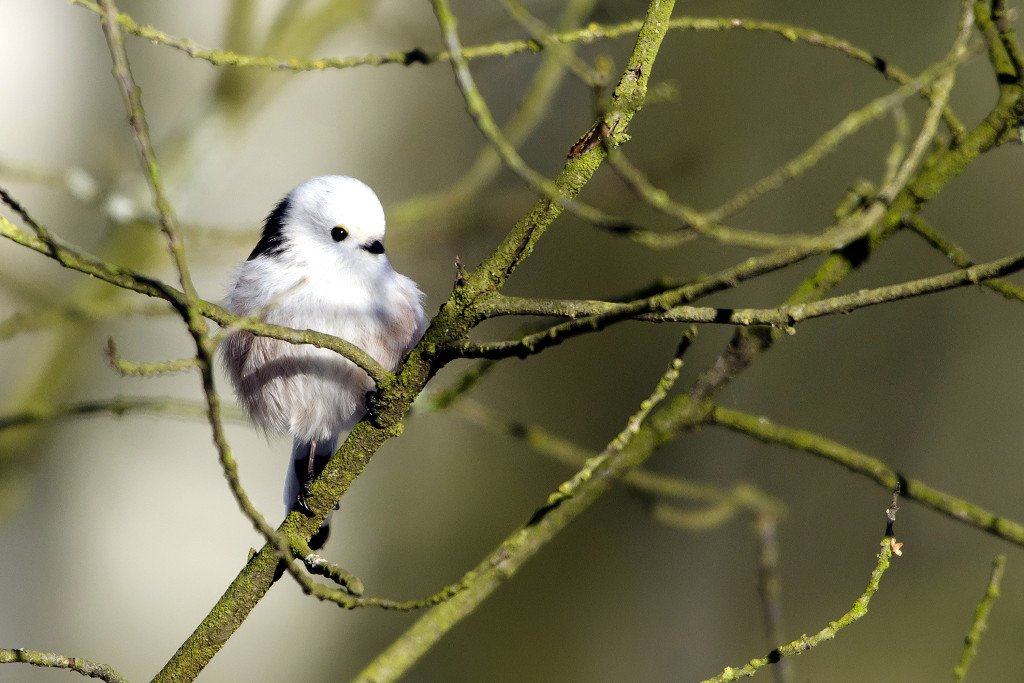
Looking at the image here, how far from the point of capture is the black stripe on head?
240 cm

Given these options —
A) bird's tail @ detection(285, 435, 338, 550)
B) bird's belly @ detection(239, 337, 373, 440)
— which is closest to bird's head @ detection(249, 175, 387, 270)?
bird's belly @ detection(239, 337, 373, 440)

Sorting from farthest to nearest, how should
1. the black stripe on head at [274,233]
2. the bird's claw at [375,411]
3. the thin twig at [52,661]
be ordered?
the black stripe on head at [274,233] → the bird's claw at [375,411] → the thin twig at [52,661]

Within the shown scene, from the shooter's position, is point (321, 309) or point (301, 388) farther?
point (301, 388)

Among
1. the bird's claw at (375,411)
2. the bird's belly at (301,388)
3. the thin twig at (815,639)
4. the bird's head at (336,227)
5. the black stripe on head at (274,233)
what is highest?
the black stripe on head at (274,233)

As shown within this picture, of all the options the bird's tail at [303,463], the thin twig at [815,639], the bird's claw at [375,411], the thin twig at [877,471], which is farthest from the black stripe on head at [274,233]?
the thin twig at [815,639]

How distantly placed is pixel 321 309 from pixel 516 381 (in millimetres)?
3959

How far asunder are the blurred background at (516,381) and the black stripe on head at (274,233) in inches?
12.5

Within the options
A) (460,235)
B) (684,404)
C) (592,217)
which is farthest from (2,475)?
(592,217)

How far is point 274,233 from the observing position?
8.11 ft

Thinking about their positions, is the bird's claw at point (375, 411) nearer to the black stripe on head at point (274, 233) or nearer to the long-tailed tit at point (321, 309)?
the long-tailed tit at point (321, 309)

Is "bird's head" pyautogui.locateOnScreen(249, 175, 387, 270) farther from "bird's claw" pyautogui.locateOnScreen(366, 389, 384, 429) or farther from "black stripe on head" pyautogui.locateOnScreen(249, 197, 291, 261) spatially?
"bird's claw" pyautogui.locateOnScreen(366, 389, 384, 429)

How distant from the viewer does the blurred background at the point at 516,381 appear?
3686 mm

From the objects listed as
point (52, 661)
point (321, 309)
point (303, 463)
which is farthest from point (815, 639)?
point (303, 463)

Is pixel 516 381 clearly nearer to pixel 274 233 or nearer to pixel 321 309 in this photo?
pixel 274 233
